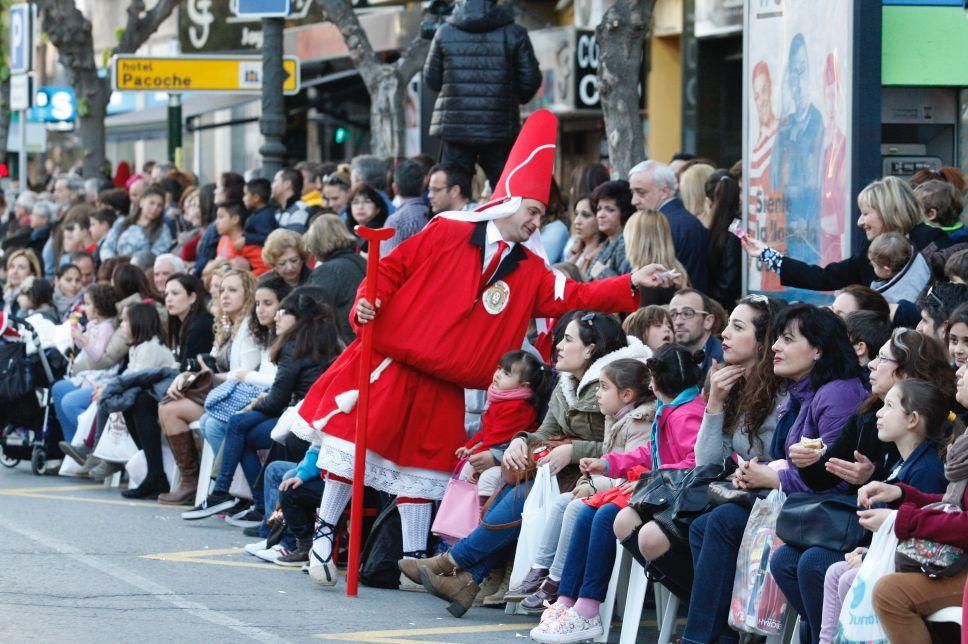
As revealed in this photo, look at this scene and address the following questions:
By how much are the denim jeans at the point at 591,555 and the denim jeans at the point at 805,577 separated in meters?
1.09

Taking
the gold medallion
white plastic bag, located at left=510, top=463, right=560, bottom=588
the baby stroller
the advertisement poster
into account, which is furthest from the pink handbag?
the baby stroller

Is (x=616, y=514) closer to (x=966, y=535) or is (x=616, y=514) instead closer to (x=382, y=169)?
(x=966, y=535)

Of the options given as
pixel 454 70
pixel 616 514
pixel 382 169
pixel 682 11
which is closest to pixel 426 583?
pixel 616 514

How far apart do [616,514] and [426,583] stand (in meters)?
1.21

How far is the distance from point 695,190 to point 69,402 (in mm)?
4825

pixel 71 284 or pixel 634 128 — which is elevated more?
pixel 634 128

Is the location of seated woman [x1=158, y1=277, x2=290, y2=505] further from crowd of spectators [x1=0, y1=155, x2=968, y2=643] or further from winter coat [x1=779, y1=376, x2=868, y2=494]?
winter coat [x1=779, y1=376, x2=868, y2=494]

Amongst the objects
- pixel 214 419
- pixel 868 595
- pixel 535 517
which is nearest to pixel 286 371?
pixel 214 419

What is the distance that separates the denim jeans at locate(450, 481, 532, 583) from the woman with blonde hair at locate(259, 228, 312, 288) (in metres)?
4.13

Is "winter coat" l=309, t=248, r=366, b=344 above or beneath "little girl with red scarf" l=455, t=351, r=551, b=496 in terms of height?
above

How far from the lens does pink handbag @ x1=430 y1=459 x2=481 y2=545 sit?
962 cm

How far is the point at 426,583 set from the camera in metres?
9.16

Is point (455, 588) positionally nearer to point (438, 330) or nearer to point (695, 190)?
point (438, 330)

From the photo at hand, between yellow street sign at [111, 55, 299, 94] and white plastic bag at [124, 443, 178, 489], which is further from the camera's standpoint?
yellow street sign at [111, 55, 299, 94]
